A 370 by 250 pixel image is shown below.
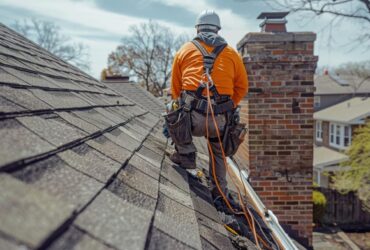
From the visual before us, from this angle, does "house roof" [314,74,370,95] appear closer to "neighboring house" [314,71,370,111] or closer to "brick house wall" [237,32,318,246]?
"neighboring house" [314,71,370,111]

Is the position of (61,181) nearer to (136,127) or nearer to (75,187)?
(75,187)

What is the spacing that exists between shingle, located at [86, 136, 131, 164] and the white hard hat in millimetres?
1703

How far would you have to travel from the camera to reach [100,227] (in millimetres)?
1055

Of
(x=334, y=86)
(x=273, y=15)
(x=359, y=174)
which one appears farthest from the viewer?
(x=334, y=86)

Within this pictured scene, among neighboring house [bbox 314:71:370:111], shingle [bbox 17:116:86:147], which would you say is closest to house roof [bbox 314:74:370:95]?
neighboring house [bbox 314:71:370:111]

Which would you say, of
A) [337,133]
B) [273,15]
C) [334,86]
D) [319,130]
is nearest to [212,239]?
[273,15]

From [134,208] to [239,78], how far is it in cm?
230

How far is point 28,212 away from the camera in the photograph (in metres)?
0.89

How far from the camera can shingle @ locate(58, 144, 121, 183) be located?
4.68 ft

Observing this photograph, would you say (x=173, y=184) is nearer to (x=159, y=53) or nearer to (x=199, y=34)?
(x=199, y=34)

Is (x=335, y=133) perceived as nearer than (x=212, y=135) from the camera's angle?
No

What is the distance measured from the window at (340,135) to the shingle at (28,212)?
25.1 m

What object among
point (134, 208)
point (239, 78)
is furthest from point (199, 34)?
point (134, 208)

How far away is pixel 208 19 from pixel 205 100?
2.92 feet
